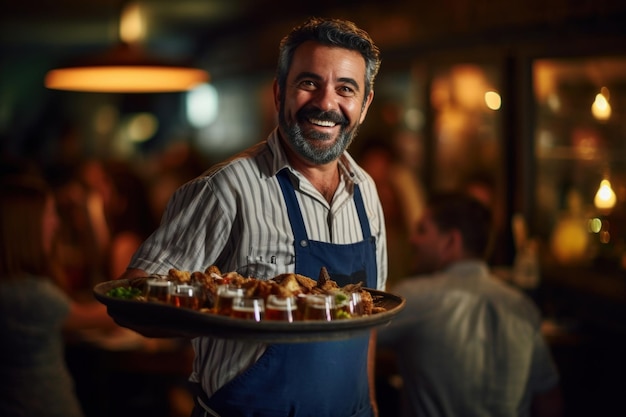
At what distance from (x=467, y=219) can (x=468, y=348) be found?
1.97ft

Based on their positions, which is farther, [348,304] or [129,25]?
[129,25]

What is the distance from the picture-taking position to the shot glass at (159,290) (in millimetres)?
1978

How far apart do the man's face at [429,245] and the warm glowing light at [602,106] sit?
250 centimetres

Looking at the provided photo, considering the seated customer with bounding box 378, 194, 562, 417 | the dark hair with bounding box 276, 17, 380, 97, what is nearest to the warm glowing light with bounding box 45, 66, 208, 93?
the seated customer with bounding box 378, 194, 562, 417

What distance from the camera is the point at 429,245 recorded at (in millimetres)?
3832

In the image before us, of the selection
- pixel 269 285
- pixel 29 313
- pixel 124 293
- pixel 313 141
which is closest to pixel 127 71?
pixel 29 313

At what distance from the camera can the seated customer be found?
350 cm

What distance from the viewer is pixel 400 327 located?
3.57 m

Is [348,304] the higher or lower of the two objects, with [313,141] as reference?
lower

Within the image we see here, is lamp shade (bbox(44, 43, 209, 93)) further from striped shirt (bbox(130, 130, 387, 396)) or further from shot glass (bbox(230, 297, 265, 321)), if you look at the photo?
shot glass (bbox(230, 297, 265, 321))

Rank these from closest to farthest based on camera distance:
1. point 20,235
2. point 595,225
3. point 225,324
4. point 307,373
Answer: point 225,324
point 307,373
point 20,235
point 595,225

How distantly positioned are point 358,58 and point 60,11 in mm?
9497

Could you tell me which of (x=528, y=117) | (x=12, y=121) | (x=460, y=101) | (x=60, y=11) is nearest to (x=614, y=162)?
(x=528, y=117)

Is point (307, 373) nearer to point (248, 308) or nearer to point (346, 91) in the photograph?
point (248, 308)
